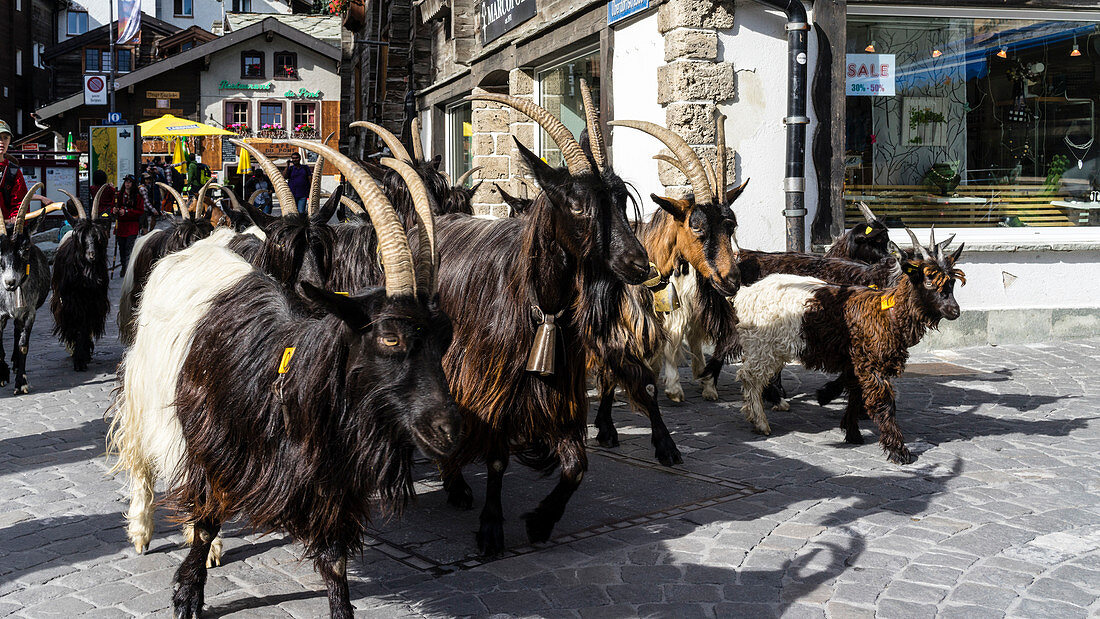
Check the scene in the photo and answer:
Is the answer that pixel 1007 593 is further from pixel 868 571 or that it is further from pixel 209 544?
pixel 209 544

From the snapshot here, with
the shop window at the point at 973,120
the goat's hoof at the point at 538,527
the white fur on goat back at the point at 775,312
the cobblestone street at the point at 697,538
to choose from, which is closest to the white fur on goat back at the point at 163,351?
the cobblestone street at the point at 697,538

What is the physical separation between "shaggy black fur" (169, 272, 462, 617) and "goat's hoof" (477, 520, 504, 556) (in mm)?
1068

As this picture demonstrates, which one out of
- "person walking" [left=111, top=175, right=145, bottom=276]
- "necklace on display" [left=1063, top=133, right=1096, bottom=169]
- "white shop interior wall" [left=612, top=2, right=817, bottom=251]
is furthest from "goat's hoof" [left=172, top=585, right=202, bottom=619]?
"person walking" [left=111, top=175, right=145, bottom=276]

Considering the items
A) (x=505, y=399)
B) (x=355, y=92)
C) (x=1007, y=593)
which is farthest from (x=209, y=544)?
(x=355, y=92)

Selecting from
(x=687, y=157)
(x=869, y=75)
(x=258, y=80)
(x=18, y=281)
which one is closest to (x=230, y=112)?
(x=258, y=80)

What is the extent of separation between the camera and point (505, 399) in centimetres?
472

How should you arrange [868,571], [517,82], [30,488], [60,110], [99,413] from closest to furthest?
[868,571]
[30,488]
[99,413]
[517,82]
[60,110]

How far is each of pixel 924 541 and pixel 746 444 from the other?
2.12m

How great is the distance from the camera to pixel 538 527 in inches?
190

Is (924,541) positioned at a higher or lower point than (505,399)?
lower

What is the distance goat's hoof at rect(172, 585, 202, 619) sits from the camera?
384 cm

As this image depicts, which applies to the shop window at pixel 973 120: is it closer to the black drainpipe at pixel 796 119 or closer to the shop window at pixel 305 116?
the black drainpipe at pixel 796 119

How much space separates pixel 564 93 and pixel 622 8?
3.04 meters

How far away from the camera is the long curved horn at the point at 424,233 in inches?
137
